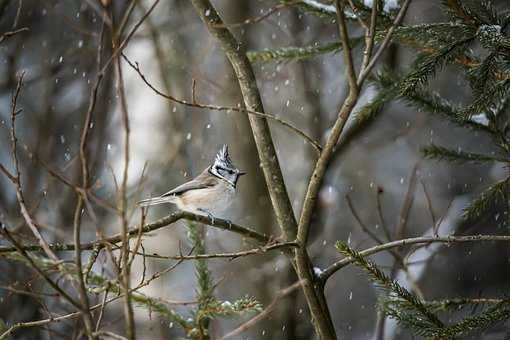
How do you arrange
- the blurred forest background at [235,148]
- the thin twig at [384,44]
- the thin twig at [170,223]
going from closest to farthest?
the thin twig at [384,44]
the thin twig at [170,223]
the blurred forest background at [235,148]

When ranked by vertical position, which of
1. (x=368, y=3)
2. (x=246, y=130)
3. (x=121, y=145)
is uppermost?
(x=121, y=145)

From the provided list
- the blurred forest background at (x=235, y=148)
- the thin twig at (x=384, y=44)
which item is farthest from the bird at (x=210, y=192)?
the thin twig at (x=384, y=44)

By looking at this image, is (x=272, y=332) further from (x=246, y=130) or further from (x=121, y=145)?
(x=121, y=145)

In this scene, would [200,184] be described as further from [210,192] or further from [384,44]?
[384,44]

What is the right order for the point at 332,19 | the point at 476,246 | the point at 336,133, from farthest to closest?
1. the point at 476,246
2. the point at 332,19
3. the point at 336,133

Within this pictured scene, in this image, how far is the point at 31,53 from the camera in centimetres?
802

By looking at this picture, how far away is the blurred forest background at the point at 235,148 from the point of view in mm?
6121

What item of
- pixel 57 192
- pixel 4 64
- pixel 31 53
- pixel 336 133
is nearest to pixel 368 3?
pixel 336 133

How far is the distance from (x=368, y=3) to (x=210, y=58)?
17.5 ft

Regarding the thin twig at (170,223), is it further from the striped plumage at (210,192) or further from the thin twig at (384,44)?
the striped plumage at (210,192)

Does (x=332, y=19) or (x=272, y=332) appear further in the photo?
(x=272, y=332)

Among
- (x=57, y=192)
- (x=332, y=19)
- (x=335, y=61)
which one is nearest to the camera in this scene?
(x=332, y=19)

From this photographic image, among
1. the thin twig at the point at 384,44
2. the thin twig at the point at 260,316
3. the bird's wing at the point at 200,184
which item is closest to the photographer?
the thin twig at the point at 260,316

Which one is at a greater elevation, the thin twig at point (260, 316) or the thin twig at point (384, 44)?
the thin twig at point (384, 44)
